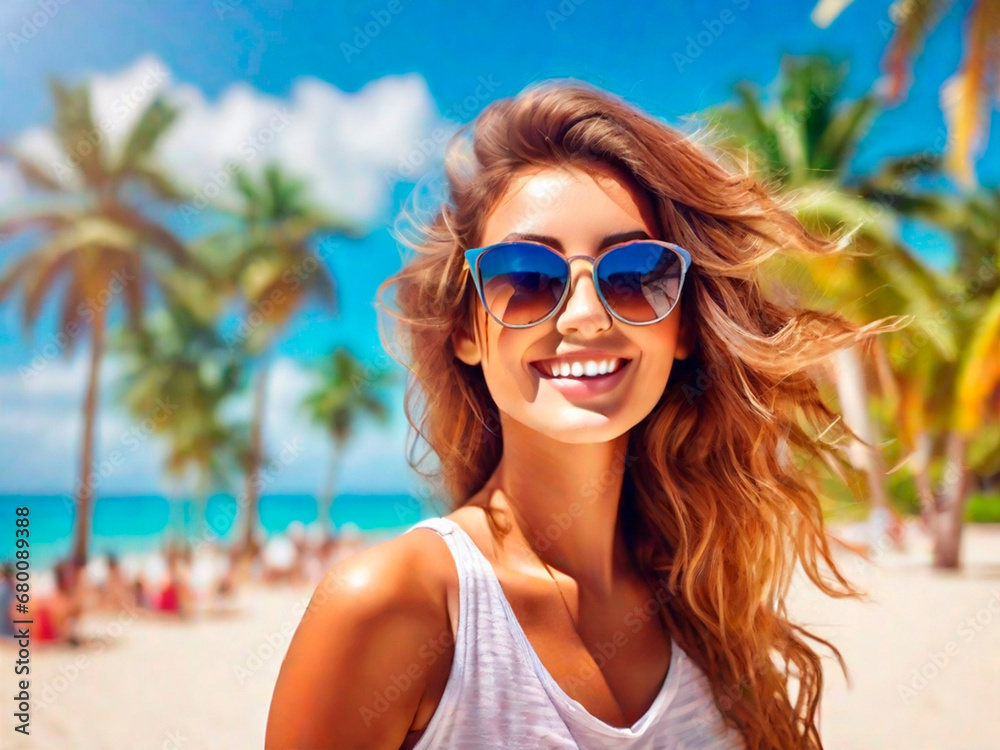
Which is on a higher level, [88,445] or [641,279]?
[641,279]

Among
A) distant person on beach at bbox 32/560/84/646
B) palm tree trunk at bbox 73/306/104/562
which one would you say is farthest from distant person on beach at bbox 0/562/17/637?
palm tree trunk at bbox 73/306/104/562

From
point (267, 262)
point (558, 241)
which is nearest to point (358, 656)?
point (558, 241)

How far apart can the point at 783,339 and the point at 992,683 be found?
35.6 feet

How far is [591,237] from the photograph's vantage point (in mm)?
1824

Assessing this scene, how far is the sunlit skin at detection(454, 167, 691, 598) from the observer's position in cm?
180

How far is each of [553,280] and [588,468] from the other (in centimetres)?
52

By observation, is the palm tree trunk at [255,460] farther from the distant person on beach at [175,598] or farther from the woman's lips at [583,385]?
the woman's lips at [583,385]

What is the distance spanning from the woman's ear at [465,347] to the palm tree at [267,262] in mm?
25769

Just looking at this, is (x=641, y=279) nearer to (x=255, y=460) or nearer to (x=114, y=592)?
(x=114, y=592)

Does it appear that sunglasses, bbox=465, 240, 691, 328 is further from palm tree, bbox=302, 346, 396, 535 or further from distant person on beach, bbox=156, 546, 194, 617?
palm tree, bbox=302, 346, 396, 535

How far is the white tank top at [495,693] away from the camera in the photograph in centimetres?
163

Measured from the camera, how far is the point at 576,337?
5.85ft

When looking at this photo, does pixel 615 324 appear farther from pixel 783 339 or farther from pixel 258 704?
pixel 258 704

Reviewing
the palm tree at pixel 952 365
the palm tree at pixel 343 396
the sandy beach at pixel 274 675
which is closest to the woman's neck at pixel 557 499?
the sandy beach at pixel 274 675
